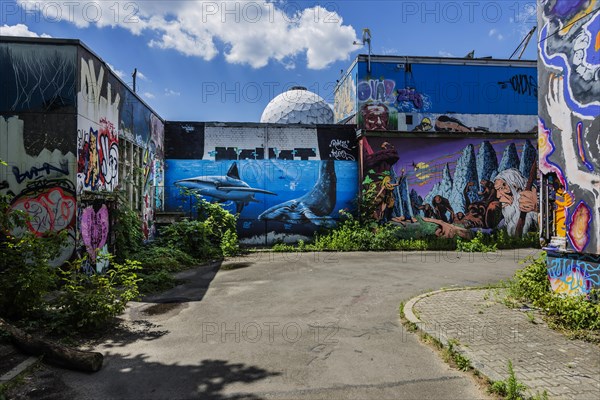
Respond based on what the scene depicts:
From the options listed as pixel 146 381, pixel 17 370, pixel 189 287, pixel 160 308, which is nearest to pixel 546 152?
pixel 146 381

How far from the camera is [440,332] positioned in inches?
222

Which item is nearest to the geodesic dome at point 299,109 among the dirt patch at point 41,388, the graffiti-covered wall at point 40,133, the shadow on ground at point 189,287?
the shadow on ground at point 189,287

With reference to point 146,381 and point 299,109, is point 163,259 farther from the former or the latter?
point 299,109

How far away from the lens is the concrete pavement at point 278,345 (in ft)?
13.7

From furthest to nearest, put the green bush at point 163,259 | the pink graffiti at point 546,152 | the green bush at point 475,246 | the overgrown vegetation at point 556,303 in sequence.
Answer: the green bush at point 475,246 < the green bush at point 163,259 < the pink graffiti at point 546,152 < the overgrown vegetation at point 556,303

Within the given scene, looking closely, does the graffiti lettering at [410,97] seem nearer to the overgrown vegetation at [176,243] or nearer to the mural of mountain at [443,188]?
the mural of mountain at [443,188]

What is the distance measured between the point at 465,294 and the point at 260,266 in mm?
5958

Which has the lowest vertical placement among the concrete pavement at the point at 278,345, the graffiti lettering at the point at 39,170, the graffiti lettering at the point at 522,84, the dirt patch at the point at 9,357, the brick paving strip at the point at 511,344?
the concrete pavement at the point at 278,345

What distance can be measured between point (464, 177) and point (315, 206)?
21.1ft

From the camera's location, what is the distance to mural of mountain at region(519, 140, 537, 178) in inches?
663

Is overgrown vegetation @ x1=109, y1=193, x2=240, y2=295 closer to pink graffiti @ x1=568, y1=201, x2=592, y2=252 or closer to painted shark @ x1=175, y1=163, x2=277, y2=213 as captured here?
painted shark @ x1=175, y1=163, x2=277, y2=213

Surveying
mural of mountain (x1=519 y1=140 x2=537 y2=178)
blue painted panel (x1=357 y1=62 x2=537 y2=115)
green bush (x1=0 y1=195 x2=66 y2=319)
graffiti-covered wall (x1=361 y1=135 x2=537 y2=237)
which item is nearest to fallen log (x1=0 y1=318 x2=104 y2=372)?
green bush (x1=0 y1=195 x2=66 y2=319)

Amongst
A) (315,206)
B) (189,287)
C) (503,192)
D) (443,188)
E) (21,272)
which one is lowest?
(189,287)

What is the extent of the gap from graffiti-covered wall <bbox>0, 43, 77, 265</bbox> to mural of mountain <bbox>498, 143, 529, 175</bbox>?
15907 millimetres
